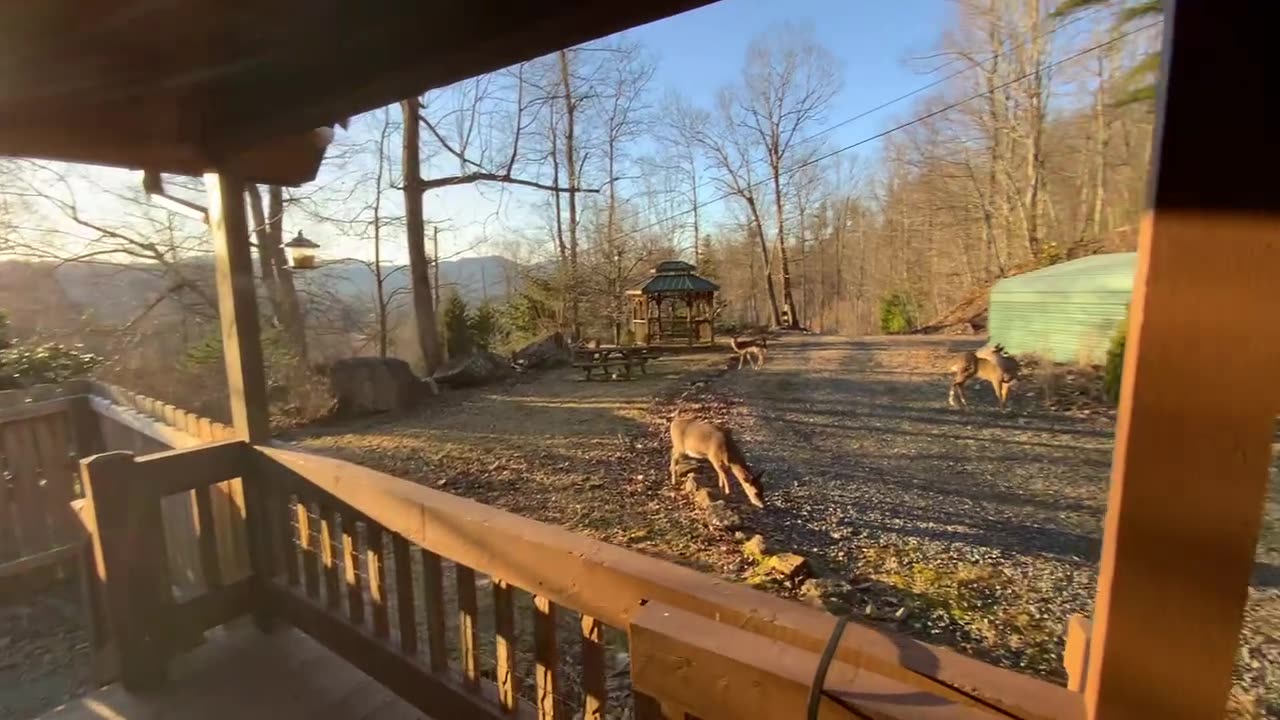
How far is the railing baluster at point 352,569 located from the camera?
5.10ft

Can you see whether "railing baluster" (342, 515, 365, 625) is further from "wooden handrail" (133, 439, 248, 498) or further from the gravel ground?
the gravel ground

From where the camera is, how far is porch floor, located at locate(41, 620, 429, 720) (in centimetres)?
160

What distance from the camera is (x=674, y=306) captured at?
1392 centimetres

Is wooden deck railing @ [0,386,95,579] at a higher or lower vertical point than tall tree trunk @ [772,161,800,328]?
lower

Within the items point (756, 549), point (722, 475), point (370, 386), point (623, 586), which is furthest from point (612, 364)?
point (623, 586)

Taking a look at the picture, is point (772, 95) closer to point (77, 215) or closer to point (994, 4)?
point (994, 4)

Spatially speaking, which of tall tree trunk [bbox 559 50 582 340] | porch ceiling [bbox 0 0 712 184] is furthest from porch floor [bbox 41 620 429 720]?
tall tree trunk [bbox 559 50 582 340]

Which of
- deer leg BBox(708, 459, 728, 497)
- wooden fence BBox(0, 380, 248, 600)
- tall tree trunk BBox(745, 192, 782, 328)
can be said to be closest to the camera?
wooden fence BBox(0, 380, 248, 600)

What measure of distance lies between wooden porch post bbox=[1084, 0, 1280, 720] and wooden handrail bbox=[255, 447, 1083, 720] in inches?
4.9

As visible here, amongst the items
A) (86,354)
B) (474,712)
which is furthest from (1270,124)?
(86,354)

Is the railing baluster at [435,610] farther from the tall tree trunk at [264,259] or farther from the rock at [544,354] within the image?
the rock at [544,354]

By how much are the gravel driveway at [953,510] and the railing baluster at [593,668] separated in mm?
2227

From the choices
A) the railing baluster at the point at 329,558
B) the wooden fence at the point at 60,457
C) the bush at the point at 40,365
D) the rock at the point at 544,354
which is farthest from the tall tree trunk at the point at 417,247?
the railing baluster at the point at 329,558

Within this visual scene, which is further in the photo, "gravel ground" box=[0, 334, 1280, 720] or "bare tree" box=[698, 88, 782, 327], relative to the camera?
"bare tree" box=[698, 88, 782, 327]
